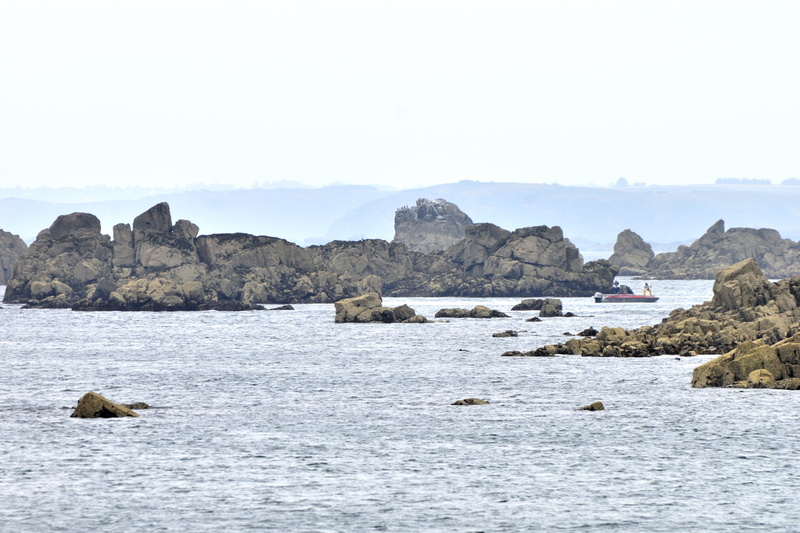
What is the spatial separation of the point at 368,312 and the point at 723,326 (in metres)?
57.7

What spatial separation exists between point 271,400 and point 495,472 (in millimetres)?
22775

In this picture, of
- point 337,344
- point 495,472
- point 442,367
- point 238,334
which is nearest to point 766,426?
point 495,472

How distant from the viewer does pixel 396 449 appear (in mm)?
43656

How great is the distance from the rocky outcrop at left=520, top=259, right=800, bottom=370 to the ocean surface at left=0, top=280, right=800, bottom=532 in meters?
3.32

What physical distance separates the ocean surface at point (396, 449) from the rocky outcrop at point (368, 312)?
52.4 meters

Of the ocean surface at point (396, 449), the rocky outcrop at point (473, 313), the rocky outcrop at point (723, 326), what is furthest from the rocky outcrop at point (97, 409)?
the rocky outcrop at point (473, 313)

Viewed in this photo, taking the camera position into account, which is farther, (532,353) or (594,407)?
(532,353)

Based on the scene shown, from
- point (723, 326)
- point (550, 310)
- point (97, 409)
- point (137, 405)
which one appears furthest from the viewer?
point (550, 310)

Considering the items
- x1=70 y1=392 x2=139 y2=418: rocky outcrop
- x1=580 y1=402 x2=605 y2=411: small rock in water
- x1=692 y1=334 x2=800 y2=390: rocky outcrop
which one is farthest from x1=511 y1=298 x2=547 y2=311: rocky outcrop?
x1=70 y1=392 x2=139 y2=418: rocky outcrop

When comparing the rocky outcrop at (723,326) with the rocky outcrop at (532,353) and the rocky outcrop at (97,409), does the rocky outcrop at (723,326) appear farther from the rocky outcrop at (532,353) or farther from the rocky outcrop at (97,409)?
the rocky outcrop at (97,409)

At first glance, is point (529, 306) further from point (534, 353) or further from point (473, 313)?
point (534, 353)


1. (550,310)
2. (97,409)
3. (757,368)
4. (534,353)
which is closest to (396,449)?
(97,409)

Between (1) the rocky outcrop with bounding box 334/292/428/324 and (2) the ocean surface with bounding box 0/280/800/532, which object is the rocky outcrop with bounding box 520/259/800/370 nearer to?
(2) the ocean surface with bounding box 0/280/800/532

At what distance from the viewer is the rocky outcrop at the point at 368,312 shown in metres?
136
